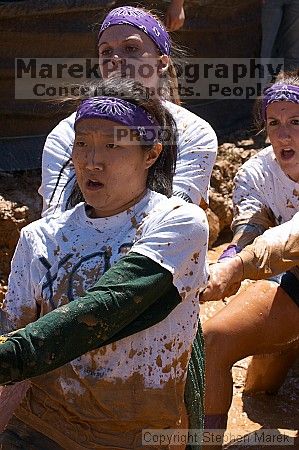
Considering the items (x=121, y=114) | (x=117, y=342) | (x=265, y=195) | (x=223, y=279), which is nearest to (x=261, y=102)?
(x=265, y=195)

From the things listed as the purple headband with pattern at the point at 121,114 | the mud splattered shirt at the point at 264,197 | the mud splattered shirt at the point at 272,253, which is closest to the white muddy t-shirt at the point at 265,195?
the mud splattered shirt at the point at 264,197

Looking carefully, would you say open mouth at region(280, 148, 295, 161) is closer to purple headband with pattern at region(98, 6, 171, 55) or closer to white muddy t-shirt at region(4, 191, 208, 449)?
purple headband with pattern at region(98, 6, 171, 55)

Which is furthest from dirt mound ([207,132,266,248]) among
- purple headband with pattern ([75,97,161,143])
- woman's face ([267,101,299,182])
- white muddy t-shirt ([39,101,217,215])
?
Answer: purple headband with pattern ([75,97,161,143])

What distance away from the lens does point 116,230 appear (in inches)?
126

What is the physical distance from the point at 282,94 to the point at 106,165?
1890 millimetres

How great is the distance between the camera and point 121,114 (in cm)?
321

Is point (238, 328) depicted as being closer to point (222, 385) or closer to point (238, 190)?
point (222, 385)

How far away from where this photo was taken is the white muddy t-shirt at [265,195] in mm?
4934

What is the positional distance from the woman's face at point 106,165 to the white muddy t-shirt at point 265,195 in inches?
68.7

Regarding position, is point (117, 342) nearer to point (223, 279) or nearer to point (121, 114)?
point (121, 114)

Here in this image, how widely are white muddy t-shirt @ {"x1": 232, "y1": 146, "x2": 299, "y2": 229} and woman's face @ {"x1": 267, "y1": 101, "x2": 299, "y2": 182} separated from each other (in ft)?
0.33

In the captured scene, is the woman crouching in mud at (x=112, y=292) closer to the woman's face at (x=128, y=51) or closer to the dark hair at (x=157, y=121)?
the dark hair at (x=157, y=121)

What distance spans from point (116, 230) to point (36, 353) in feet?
1.70

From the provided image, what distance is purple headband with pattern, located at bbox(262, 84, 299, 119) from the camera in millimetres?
4852
